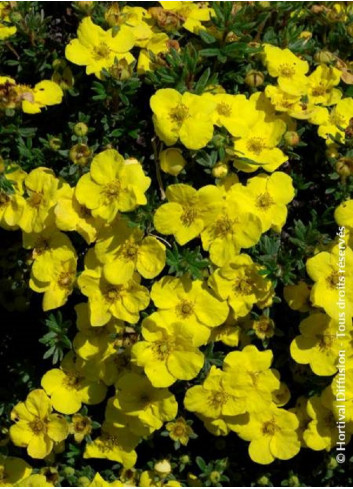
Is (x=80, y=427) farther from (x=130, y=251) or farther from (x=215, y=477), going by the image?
(x=130, y=251)

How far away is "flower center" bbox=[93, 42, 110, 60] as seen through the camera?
2.84 m

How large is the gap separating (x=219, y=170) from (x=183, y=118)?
0.79 ft

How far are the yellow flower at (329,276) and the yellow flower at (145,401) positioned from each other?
27.9 inches

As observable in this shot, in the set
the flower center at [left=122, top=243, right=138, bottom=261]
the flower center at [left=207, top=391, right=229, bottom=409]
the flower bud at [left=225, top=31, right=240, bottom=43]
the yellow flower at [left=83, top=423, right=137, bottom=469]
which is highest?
the flower bud at [left=225, top=31, right=240, bottom=43]

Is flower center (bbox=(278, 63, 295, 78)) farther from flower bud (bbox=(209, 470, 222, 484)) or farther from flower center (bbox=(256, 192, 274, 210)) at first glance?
flower bud (bbox=(209, 470, 222, 484))

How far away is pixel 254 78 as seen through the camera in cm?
286

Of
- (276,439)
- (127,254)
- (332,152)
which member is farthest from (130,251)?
(276,439)

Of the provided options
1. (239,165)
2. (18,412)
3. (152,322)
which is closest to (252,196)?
Result: (239,165)

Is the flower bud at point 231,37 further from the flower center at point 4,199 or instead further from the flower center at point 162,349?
the flower center at point 162,349

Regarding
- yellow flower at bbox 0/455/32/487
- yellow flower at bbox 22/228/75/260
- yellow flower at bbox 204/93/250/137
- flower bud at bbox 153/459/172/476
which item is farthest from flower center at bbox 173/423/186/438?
yellow flower at bbox 204/93/250/137

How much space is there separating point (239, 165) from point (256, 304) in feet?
1.90

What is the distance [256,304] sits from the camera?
→ 2771 millimetres

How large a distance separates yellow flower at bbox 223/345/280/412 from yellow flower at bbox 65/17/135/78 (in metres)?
1.33

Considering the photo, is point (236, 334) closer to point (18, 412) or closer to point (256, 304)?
point (256, 304)
